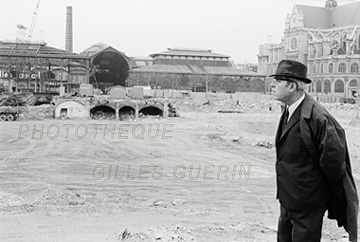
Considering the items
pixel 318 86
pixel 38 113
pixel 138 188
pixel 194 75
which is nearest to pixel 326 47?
pixel 318 86

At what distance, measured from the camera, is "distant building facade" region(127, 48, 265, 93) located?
259 feet

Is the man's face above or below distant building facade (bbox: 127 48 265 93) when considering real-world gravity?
below

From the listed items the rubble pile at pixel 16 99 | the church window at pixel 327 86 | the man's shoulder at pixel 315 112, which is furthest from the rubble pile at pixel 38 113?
the church window at pixel 327 86

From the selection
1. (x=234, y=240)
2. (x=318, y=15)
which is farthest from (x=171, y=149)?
(x=318, y=15)

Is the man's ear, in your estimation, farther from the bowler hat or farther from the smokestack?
the smokestack

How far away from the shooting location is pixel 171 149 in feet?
82.9

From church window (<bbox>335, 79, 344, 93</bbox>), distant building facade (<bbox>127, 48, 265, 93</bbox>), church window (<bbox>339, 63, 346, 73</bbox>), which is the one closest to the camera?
distant building facade (<bbox>127, 48, 265, 93</bbox>)

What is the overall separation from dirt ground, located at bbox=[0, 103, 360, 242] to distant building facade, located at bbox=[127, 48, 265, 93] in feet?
159

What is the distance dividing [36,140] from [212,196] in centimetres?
1778

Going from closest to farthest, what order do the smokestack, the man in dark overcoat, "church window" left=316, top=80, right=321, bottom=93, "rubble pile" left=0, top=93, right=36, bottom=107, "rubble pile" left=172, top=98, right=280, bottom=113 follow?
the man in dark overcoat → "rubble pile" left=0, top=93, right=36, bottom=107 → "rubble pile" left=172, top=98, right=280, bottom=113 → "church window" left=316, top=80, right=321, bottom=93 → the smokestack

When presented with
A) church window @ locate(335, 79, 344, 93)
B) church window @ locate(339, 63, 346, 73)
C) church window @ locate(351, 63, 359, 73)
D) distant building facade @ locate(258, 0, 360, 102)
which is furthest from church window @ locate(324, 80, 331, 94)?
church window @ locate(351, 63, 359, 73)

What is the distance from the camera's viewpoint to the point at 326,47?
330 ft

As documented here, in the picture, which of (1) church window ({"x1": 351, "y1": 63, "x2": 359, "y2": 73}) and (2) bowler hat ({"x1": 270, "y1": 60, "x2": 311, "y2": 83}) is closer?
(2) bowler hat ({"x1": 270, "y1": 60, "x2": 311, "y2": 83})

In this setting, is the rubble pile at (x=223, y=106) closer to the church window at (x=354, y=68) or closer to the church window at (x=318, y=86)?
the church window at (x=318, y=86)
